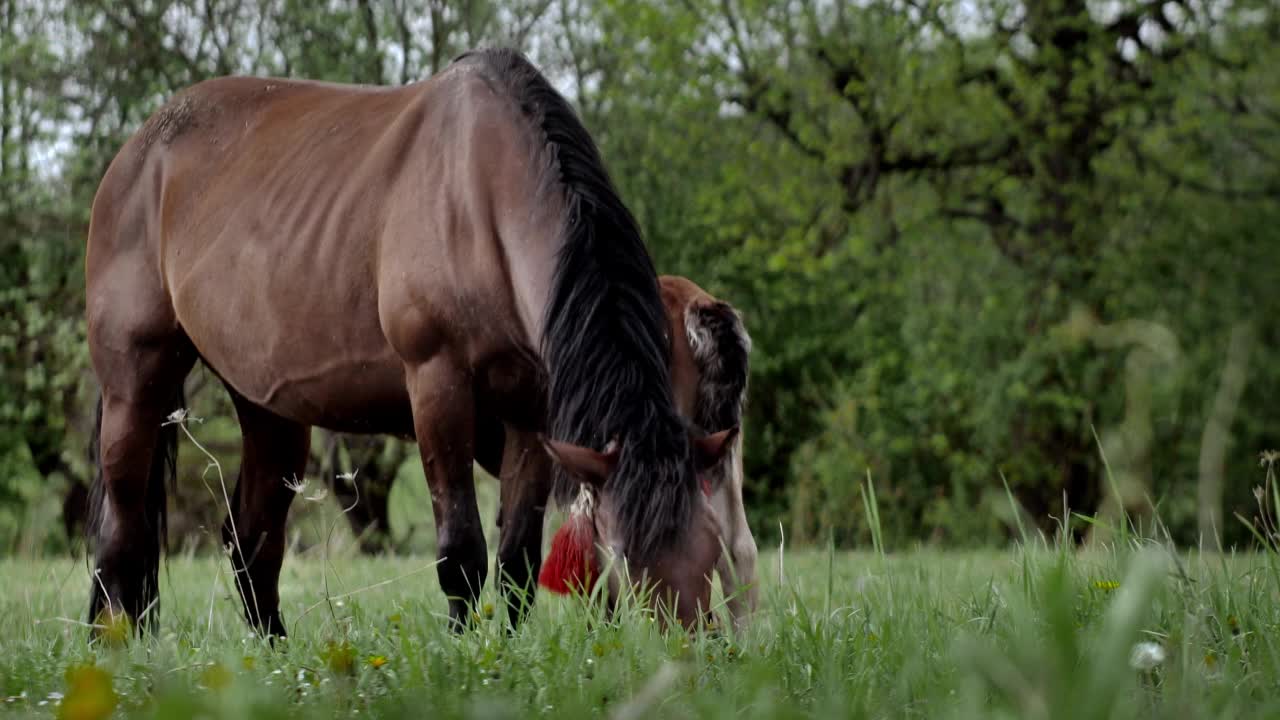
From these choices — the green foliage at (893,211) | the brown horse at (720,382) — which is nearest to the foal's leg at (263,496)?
the brown horse at (720,382)

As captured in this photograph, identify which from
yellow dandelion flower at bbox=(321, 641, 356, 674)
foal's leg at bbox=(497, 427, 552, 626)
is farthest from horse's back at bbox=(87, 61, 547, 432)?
yellow dandelion flower at bbox=(321, 641, 356, 674)

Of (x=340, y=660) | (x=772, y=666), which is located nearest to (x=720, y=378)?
(x=772, y=666)

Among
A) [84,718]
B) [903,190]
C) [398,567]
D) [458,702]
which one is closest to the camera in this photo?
[84,718]

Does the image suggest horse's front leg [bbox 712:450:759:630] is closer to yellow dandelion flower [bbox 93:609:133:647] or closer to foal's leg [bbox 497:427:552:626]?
foal's leg [bbox 497:427:552:626]

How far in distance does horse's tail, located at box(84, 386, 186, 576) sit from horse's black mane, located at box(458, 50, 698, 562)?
2391mm

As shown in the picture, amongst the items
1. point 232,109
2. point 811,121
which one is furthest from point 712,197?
point 232,109

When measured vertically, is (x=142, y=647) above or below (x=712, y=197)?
below

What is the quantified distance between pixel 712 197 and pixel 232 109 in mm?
8917

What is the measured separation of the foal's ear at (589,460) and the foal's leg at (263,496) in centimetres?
259

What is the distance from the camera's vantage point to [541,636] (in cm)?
270

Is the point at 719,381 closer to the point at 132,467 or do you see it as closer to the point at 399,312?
the point at 399,312

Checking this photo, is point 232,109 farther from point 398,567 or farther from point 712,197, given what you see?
point 712,197

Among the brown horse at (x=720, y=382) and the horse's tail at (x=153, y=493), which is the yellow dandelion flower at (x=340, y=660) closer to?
the brown horse at (x=720, y=382)

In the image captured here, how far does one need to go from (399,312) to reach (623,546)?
55.0 inches
